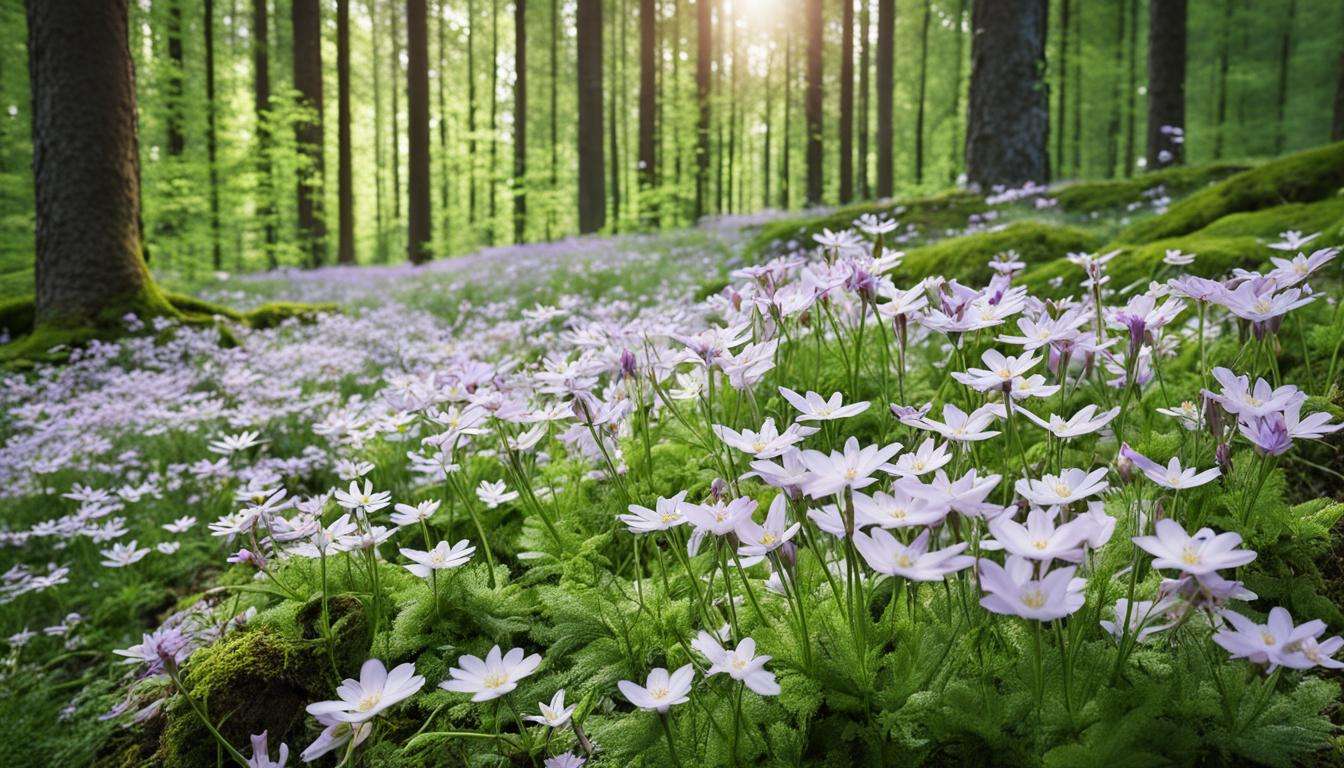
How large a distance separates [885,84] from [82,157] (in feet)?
55.1

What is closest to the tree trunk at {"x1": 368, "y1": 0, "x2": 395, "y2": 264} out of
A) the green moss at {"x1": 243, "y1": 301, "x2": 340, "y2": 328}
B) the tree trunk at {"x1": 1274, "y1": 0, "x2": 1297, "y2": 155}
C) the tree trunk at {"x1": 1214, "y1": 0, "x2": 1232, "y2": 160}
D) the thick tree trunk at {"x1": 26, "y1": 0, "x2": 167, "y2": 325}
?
the green moss at {"x1": 243, "y1": 301, "x2": 340, "y2": 328}

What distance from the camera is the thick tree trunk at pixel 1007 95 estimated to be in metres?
8.92

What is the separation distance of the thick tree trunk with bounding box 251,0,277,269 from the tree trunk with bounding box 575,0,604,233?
6.73m

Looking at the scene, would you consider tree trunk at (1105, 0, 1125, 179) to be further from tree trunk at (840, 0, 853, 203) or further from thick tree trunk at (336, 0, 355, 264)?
thick tree trunk at (336, 0, 355, 264)

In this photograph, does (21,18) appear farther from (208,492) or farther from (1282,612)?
(1282,612)

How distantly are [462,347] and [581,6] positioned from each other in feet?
39.2

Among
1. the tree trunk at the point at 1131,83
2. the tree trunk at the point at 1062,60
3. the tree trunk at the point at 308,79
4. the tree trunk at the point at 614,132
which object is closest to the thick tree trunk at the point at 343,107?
the tree trunk at the point at 308,79

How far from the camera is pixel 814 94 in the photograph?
764 inches

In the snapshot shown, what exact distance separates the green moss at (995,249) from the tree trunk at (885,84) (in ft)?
46.3

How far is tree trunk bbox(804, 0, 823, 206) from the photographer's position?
1900 centimetres

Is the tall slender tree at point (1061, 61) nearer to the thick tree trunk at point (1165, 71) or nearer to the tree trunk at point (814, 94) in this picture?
the tree trunk at point (814, 94)

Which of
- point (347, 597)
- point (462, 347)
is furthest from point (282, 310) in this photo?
point (347, 597)

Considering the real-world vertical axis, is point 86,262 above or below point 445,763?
above

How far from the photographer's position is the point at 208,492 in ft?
13.6
